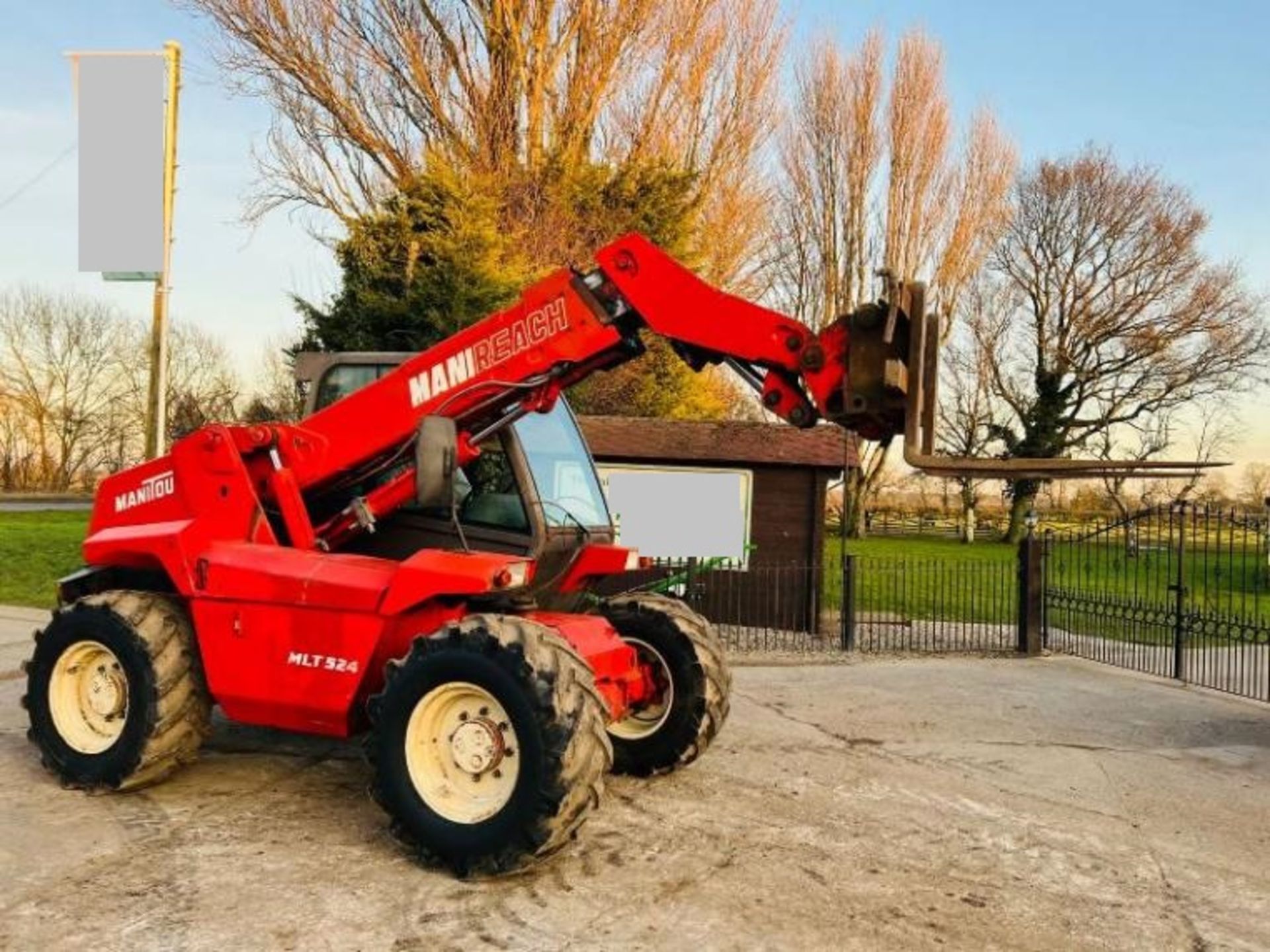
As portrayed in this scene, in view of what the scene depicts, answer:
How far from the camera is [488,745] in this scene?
473 cm

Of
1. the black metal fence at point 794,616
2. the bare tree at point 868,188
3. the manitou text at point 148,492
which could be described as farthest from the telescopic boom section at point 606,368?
the bare tree at point 868,188

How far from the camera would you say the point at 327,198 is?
20703mm

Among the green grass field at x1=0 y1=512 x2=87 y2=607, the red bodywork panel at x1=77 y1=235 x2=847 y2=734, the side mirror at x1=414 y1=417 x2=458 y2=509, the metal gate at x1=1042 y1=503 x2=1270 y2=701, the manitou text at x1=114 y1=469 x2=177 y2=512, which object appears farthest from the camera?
the green grass field at x1=0 y1=512 x2=87 y2=607

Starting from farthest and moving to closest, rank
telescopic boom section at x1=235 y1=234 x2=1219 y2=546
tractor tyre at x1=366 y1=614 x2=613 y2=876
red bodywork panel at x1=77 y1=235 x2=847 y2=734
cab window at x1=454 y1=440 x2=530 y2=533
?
cab window at x1=454 y1=440 x2=530 y2=533, red bodywork panel at x1=77 y1=235 x2=847 y2=734, telescopic boom section at x1=235 y1=234 x2=1219 y2=546, tractor tyre at x1=366 y1=614 x2=613 y2=876

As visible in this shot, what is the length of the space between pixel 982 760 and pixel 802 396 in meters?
3.44

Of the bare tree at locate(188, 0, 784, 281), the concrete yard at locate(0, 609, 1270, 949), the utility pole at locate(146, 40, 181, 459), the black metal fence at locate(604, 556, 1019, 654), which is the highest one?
the bare tree at locate(188, 0, 784, 281)

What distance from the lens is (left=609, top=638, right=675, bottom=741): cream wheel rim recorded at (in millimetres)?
6273

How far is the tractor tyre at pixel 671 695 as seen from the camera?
6184mm

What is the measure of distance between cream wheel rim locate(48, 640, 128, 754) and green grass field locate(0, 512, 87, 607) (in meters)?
9.38

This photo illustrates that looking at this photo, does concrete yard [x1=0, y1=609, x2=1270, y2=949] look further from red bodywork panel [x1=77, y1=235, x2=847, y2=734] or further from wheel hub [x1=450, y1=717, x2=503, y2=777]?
red bodywork panel [x1=77, y1=235, x2=847, y2=734]

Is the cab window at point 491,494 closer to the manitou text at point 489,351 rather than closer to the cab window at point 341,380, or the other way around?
the manitou text at point 489,351

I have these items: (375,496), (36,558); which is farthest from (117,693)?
(36,558)

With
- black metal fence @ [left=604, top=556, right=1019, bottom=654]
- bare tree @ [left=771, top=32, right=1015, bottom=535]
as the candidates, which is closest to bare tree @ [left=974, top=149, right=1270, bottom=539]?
bare tree @ [left=771, top=32, right=1015, bottom=535]

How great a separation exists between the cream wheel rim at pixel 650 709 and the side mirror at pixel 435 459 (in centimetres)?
186
